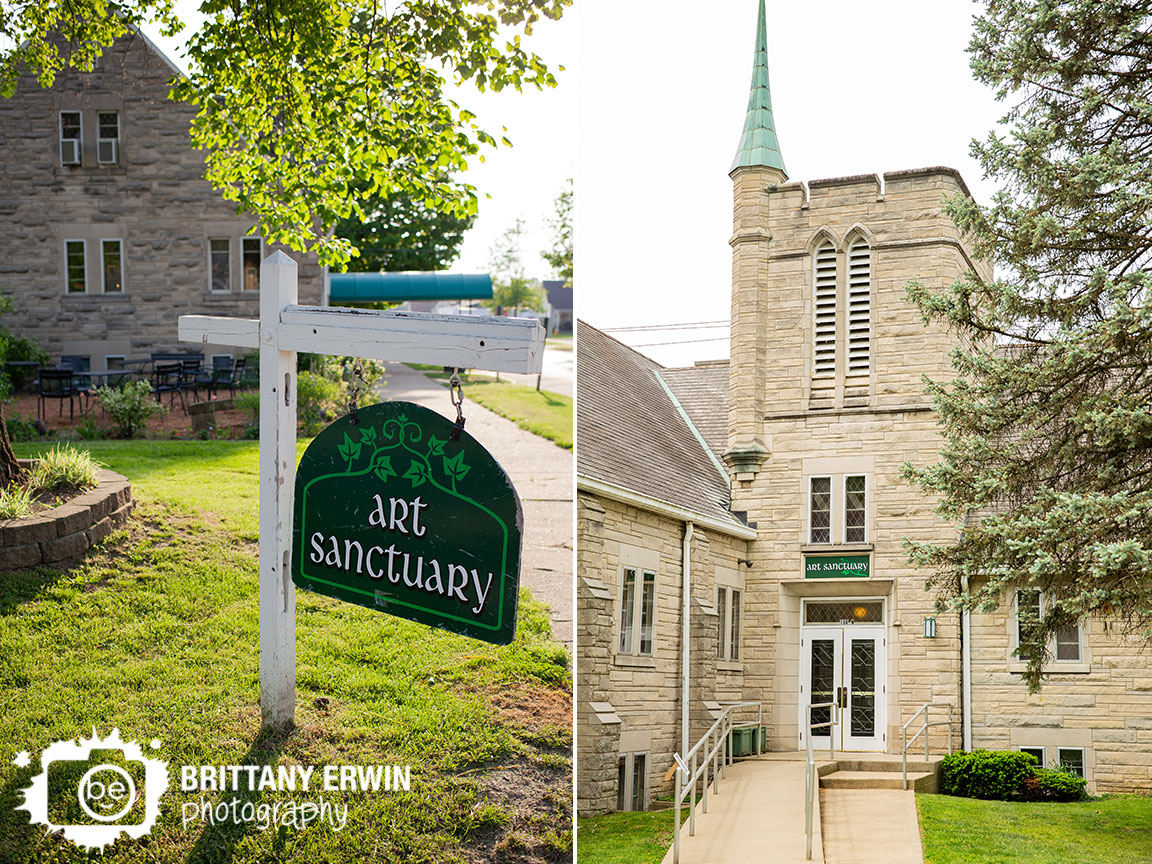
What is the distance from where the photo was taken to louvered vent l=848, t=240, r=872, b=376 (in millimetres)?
7113

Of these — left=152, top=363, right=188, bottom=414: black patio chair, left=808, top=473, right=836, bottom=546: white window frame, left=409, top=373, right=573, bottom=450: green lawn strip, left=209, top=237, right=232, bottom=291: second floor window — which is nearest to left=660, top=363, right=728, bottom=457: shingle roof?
left=808, top=473, right=836, bottom=546: white window frame

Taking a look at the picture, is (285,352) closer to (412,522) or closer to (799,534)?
(412,522)

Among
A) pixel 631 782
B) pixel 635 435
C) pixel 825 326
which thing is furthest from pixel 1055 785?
pixel 635 435

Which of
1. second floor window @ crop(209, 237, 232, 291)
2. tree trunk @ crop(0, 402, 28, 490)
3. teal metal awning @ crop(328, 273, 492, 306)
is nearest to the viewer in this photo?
tree trunk @ crop(0, 402, 28, 490)

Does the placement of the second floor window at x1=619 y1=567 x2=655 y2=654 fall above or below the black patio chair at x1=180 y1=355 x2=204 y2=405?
below

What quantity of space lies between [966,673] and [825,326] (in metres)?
2.53

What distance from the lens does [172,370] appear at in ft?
27.8

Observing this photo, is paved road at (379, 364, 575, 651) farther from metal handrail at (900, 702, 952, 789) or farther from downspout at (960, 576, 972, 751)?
downspout at (960, 576, 972, 751)

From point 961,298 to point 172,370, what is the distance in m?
6.22

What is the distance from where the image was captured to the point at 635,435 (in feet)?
25.1

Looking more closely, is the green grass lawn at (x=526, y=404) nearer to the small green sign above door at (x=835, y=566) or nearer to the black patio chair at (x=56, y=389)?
the black patio chair at (x=56, y=389)

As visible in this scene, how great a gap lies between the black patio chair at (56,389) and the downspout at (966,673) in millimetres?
6441

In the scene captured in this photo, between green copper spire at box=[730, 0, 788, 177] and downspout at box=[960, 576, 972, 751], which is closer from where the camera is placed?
downspout at box=[960, 576, 972, 751]

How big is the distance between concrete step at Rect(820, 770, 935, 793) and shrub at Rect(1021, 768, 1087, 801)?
602mm
